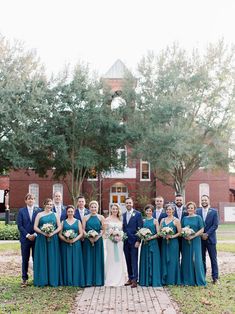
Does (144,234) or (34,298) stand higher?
(144,234)

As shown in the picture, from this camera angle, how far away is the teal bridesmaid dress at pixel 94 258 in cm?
1135

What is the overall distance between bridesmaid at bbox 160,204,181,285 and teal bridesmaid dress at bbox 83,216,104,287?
4.76ft

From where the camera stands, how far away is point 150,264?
11359mm

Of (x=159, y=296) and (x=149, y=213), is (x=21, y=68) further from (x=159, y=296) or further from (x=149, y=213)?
(x=159, y=296)

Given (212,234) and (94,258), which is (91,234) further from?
(212,234)

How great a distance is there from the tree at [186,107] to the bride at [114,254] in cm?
2130

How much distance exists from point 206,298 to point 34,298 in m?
3.48

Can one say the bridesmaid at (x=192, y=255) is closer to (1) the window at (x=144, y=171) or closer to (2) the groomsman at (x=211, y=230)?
(2) the groomsman at (x=211, y=230)

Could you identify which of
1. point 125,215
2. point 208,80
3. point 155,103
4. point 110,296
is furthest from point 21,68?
point 110,296

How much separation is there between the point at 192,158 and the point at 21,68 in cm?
1384

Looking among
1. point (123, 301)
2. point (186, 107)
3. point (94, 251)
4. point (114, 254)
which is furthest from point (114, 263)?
point (186, 107)

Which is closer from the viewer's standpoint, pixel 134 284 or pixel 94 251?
pixel 134 284

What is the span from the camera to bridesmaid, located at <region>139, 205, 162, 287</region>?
11312 millimetres

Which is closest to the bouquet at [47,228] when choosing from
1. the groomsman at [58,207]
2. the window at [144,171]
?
the groomsman at [58,207]
